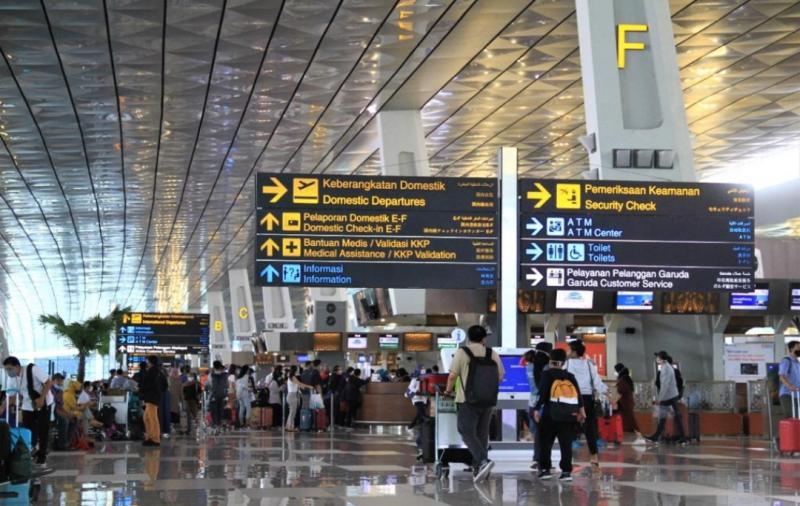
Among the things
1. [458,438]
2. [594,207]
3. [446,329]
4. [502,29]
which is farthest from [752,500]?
[446,329]

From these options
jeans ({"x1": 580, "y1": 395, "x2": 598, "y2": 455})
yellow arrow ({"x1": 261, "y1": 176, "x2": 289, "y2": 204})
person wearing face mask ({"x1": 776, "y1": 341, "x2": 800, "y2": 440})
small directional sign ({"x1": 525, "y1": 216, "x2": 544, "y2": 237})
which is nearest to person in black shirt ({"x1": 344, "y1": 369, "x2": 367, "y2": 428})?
person wearing face mask ({"x1": 776, "y1": 341, "x2": 800, "y2": 440})

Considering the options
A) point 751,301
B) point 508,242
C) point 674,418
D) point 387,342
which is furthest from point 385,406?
point 508,242

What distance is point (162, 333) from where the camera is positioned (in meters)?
36.9

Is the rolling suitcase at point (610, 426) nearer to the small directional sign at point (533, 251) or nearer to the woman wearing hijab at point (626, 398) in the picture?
the woman wearing hijab at point (626, 398)

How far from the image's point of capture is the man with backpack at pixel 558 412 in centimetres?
1114

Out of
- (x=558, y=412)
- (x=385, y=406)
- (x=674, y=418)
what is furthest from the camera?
(x=385, y=406)

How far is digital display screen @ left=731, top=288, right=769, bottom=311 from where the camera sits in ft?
69.5

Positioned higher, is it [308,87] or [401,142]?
[308,87]

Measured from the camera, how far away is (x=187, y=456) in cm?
1545

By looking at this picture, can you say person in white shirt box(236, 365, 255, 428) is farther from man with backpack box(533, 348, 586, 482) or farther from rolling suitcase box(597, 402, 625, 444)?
man with backpack box(533, 348, 586, 482)

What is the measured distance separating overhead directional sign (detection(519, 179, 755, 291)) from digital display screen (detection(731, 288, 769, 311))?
Answer: 751cm

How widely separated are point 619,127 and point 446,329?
25777 millimetres

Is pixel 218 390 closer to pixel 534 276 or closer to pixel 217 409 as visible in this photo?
pixel 217 409

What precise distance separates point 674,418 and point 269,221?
8848 millimetres
